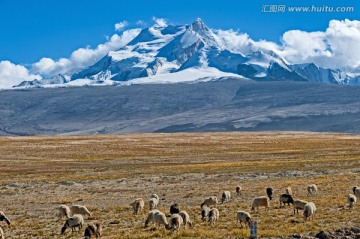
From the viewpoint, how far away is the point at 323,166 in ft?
187

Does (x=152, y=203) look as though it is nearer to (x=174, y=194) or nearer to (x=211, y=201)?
(x=211, y=201)

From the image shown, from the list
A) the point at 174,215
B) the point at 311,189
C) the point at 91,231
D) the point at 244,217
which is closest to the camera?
the point at 91,231

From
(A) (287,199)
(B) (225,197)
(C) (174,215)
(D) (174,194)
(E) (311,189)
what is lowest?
(D) (174,194)

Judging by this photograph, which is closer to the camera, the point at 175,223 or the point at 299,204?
the point at 175,223

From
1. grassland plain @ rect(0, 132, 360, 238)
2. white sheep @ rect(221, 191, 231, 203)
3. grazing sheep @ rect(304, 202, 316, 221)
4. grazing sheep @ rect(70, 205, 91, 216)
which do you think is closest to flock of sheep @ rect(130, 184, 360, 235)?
grazing sheep @ rect(304, 202, 316, 221)

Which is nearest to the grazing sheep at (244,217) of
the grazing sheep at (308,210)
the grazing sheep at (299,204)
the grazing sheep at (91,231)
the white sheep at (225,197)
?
the grazing sheep at (308,210)

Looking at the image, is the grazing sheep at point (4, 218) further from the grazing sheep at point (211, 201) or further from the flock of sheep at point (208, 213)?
the grazing sheep at point (211, 201)

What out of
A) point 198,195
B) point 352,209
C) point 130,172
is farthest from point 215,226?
point 130,172

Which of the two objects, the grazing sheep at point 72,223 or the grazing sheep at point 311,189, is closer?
the grazing sheep at point 72,223

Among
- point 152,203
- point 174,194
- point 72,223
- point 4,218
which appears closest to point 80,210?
point 4,218

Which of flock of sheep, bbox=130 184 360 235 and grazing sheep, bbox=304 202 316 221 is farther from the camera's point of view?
grazing sheep, bbox=304 202 316 221

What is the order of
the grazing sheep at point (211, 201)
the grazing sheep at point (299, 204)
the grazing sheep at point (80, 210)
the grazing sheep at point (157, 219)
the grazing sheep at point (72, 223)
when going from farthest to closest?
the grazing sheep at point (211, 201)
the grazing sheep at point (80, 210)
the grazing sheep at point (299, 204)
the grazing sheep at point (157, 219)
the grazing sheep at point (72, 223)

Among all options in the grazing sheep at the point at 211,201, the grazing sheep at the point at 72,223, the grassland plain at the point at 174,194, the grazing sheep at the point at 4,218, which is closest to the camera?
the grazing sheep at the point at 72,223

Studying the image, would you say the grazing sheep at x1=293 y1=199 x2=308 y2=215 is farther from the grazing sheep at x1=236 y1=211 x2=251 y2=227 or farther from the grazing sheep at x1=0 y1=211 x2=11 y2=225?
the grazing sheep at x1=0 y1=211 x2=11 y2=225
